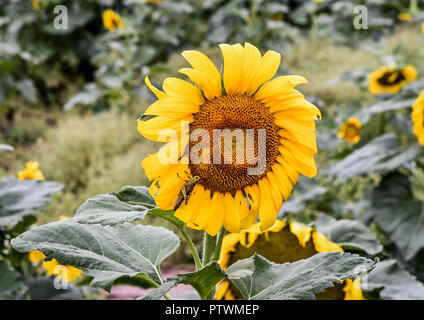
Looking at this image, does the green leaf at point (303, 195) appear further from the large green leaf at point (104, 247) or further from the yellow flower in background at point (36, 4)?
the yellow flower in background at point (36, 4)

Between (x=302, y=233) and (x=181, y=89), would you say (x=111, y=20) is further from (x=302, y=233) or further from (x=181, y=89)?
(x=181, y=89)

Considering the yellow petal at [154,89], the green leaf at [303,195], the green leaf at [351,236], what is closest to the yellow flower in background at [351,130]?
the green leaf at [303,195]

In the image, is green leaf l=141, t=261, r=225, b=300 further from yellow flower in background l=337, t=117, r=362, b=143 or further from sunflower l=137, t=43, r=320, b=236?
yellow flower in background l=337, t=117, r=362, b=143

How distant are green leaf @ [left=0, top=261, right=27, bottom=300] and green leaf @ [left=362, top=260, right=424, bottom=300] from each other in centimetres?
76

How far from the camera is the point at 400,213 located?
1.52 metres

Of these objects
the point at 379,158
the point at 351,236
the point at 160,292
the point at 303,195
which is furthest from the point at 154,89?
the point at 303,195

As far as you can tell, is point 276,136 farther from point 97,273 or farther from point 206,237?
point 97,273

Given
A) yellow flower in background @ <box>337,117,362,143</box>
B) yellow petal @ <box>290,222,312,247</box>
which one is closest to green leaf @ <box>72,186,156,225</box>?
yellow petal @ <box>290,222,312,247</box>

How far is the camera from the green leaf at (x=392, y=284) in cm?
92

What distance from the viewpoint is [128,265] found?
2.41ft

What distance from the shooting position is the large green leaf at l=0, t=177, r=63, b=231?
108 cm

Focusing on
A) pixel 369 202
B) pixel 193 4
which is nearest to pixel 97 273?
pixel 369 202

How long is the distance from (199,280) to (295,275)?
141mm

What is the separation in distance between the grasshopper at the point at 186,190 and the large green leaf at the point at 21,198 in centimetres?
54
